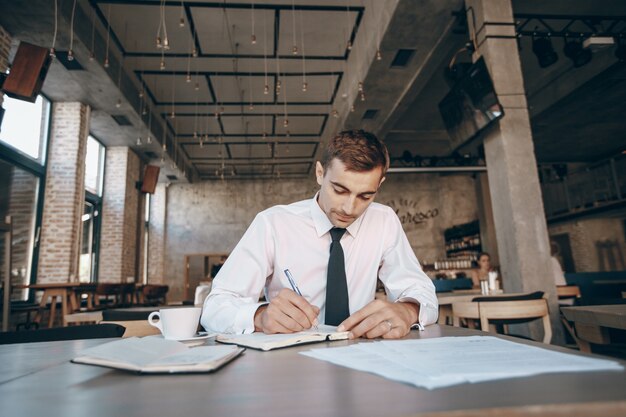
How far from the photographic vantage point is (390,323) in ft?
3.11

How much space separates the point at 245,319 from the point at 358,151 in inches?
27.7

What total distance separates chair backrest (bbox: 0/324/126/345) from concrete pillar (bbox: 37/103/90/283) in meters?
5.81

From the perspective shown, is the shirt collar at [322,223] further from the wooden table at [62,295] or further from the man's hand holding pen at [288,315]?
the wooden table at [62,295]

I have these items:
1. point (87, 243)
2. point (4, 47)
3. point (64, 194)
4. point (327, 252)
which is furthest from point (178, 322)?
point (87, 243)

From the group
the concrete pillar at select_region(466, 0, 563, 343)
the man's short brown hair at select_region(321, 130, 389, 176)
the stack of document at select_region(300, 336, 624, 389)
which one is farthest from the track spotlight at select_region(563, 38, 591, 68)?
the stack of document at select_region(300, 336, 624, 389)

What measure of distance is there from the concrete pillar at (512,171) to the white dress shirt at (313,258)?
2680 millimetres

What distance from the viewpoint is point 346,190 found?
142 centimetres

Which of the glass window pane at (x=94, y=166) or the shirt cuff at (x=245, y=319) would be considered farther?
the glass window pane at (x=94, y=166)

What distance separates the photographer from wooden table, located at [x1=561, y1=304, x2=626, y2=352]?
1349 mm

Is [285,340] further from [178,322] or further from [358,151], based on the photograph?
[358,151]

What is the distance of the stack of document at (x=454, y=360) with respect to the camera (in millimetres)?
Answer: 457

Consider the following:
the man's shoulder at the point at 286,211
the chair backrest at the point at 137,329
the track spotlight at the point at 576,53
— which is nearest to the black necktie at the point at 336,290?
the man's shoulder at the point at 286,211

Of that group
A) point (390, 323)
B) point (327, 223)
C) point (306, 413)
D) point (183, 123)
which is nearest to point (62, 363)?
point (306, 413)

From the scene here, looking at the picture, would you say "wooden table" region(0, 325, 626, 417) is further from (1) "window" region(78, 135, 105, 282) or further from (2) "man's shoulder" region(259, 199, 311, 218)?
(1) "window" region(78, 135, 105, 282)
